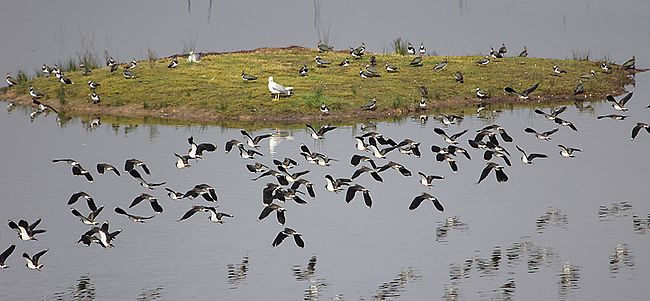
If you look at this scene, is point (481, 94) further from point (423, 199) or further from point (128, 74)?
point (423, 199)

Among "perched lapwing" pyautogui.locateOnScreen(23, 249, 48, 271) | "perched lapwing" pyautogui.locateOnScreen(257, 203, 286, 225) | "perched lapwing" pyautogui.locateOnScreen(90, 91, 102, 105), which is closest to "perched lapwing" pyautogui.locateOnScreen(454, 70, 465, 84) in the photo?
"perched lapwing" pyautogui.locateOnScreen(90, 91, 102, 105)

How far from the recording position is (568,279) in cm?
2592

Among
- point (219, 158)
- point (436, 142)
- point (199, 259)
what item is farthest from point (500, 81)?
point (199, 259)

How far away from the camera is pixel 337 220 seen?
30.8 metres

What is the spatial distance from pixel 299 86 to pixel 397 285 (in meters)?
21.2

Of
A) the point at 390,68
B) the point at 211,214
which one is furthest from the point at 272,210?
the point at 390,68

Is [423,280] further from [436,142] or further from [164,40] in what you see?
[164,40]

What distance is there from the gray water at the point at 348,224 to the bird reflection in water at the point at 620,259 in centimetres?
7

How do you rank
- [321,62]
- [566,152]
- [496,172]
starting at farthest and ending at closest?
[321,62] < [566,152] < [496,172]

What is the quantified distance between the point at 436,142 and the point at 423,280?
14219mm

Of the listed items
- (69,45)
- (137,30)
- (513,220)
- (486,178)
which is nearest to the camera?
(513,220)

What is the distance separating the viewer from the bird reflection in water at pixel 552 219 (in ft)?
99.2

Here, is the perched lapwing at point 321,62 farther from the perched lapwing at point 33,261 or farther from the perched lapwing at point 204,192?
the perched lapwing at point 33,261

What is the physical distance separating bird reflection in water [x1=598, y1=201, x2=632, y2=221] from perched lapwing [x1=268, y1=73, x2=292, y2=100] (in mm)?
14830
